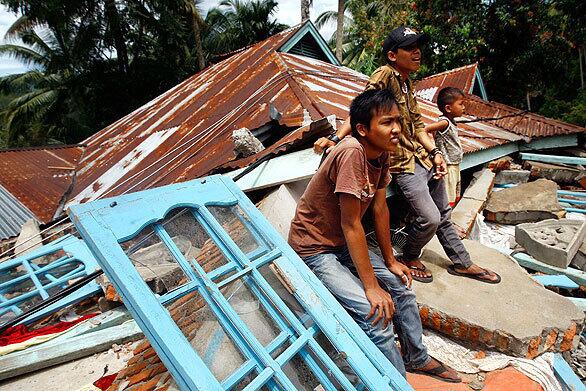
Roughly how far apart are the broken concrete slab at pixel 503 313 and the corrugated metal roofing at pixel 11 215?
5444 mm

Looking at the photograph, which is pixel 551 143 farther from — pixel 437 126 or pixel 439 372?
pixel 439 372

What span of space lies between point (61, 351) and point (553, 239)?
435 centimetres

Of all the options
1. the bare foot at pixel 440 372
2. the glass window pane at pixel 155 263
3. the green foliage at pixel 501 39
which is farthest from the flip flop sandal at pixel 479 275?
the green foliage at pixel 501 39

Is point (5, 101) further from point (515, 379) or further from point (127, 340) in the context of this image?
point (515, 379)

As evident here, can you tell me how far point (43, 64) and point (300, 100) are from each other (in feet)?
61.6

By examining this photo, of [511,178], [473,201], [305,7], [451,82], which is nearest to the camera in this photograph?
[473,201]

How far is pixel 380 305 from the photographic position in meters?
1.72

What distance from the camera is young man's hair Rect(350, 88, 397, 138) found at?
1.80 m

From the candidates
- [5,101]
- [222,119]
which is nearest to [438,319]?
[222,119]

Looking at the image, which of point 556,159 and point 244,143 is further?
point 556,159

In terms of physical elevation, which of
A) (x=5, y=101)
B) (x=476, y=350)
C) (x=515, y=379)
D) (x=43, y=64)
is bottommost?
(x=515, y=379)

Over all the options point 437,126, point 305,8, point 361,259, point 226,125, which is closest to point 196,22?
point 305,8

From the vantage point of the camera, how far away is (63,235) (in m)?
4.46

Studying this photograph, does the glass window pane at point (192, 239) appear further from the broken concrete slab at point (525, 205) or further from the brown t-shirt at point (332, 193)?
the broken concrete slab at point (525, 205)
